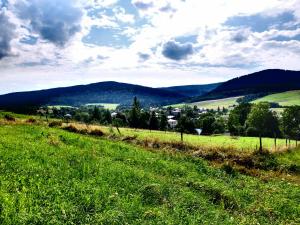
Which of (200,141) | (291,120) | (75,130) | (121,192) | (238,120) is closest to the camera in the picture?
(121,192)

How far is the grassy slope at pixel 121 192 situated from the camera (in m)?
13.5

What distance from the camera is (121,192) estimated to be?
17.9 metres

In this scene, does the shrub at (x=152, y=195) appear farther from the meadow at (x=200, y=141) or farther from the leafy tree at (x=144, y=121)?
the leafy tree at (x=144, y=121)

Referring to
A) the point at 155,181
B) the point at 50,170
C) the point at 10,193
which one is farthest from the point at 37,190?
the point at 155,181

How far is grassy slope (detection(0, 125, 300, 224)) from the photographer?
1352 centimetres

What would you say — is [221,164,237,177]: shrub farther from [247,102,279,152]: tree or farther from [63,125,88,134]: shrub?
[247,102,279,152]: tree

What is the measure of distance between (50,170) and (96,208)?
19.4 ft

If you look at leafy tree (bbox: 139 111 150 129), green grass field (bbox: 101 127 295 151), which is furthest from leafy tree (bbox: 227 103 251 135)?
green grass field (bbox: 101 127 295 151)

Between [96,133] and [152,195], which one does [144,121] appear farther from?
[152,195]

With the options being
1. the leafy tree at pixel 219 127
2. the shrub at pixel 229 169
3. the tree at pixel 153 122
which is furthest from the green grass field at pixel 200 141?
the leafy tree at pixel 219 127

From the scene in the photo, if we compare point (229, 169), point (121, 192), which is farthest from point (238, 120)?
point (121, 192)

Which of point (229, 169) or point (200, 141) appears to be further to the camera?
point (200, 141)

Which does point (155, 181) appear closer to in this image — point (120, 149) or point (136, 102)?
point (120, 149)

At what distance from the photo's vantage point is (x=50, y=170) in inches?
763
